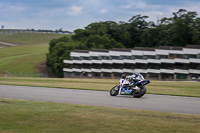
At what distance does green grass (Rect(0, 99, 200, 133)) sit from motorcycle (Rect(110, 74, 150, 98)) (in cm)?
603

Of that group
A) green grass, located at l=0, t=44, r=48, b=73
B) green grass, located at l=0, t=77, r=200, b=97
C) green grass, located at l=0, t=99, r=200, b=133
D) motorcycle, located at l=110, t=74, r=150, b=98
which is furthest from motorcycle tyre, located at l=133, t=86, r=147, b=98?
green grass, located at l=0, t=44, r=48, b=73

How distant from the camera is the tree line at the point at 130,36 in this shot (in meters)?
96.1

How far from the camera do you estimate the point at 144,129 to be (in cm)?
886

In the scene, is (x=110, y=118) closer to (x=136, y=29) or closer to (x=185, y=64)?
(x=185, y=64)

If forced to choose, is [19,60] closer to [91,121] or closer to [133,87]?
[133,87]

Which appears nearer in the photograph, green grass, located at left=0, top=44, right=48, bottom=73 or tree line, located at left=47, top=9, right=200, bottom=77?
tree line, located at left=47, top=9, right=200, bottom=77

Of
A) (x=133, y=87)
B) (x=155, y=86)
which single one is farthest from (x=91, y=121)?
(x=155, y=86)

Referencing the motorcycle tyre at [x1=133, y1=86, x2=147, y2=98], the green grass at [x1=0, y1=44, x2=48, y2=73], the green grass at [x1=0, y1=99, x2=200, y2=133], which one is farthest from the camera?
the green grass at [x1=0, y1=44, x2=48, y2=73]

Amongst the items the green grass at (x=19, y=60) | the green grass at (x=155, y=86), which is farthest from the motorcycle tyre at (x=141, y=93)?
the green grass at (x=19, y=60)

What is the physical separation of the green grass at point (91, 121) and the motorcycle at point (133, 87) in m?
6.03

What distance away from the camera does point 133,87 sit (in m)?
18.4

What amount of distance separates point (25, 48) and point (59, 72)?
75.1m

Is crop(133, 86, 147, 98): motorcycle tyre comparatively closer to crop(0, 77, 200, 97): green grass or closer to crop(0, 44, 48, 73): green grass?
crop(0, 77, 200, 97): green grass

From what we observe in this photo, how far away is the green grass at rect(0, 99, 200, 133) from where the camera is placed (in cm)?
878
